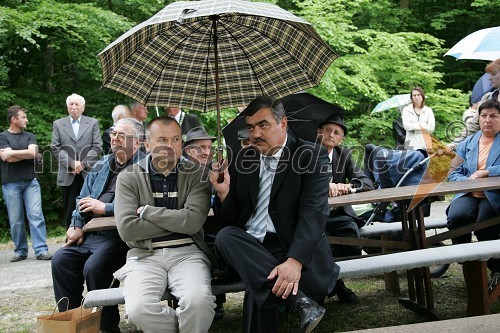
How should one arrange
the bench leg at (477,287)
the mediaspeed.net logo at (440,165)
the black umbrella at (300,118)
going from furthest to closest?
the mediaspeed.net logo at (440,165) < the bench leg at (477,287) < the black umbrella at (300,118)

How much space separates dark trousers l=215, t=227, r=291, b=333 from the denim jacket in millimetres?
1304

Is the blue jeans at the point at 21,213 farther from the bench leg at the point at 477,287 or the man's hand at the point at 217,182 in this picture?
the bench leg at the point at 477,287

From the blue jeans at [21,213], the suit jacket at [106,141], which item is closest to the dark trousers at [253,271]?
the suit jacket at [106,141]

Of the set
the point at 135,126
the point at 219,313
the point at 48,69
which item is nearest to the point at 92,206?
the point at 135,126

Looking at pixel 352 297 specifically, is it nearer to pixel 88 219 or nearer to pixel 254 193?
pixel 254 193

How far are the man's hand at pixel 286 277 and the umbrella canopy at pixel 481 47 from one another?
3.21 meters

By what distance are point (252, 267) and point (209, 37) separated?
6.08 feet

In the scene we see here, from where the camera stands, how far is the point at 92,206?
161 inches

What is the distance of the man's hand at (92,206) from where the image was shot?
4086mm

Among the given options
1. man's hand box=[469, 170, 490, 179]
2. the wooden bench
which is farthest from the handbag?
man's hand box=[469, 170, 490, 179]

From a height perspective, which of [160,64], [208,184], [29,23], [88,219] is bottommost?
[88,219]

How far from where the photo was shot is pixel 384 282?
17.1 ft

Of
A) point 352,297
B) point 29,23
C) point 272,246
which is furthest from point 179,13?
point 29,23

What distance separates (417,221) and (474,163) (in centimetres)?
95
